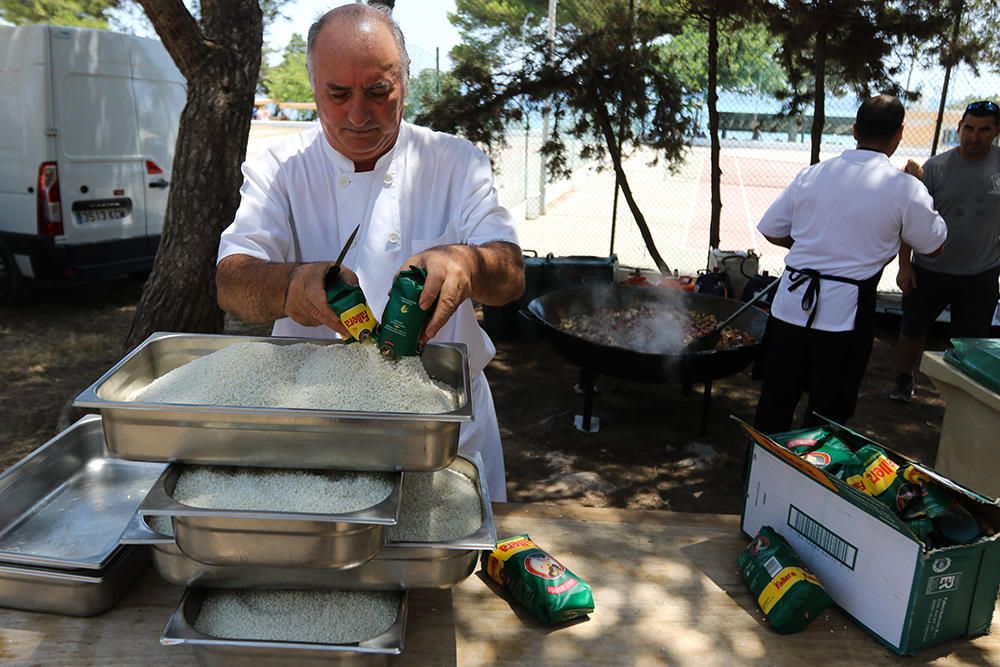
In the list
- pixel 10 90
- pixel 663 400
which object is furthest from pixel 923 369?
pixel 10 90

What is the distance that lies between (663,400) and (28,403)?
437 centimetres

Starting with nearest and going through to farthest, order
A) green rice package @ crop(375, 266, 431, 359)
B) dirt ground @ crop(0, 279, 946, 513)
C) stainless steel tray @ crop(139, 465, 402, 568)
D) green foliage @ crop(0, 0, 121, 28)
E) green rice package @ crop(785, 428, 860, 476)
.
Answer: stainless steel tray @ crop(139, 465, 402, 568)
green rice package @ crop(375, 266, 431, 359)
green rice package @ crop(785, 428, 860, 476)
dirt ground @ crop(0, 279, 946, 513)
green foliage @ crop(0, 0, 121, 28)

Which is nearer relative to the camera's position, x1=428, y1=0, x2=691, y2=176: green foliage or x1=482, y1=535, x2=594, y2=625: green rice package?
x1=482, y1=535, x2=594, y2=625: green rice package

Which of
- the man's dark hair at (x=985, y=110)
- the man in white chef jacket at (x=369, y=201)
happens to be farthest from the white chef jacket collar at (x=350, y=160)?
the man's dark hair at (x=985, y=110)

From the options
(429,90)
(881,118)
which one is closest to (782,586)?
(881,118)

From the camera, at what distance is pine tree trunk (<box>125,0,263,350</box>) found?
3.82 metres

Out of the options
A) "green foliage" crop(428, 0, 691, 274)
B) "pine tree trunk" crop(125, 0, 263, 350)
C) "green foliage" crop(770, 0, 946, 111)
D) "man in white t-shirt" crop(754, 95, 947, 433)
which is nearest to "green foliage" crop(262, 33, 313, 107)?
"green foliage" crop(428, 0, 691, 274)

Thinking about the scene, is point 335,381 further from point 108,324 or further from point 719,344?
point 108,324

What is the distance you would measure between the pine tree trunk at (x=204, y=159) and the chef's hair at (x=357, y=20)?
2.54 meters

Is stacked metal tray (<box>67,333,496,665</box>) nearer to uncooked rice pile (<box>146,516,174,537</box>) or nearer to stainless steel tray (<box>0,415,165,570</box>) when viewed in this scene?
uncooked rice pile (<box>146,516,174,537</box>)

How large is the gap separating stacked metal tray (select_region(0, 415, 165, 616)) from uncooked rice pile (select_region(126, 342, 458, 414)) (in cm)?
37

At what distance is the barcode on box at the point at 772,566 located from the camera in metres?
1.45

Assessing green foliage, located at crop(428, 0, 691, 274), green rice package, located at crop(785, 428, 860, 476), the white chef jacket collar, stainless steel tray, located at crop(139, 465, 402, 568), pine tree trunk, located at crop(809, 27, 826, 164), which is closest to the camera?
stainless steel tray, located at crop(139, 465, 402, 568)

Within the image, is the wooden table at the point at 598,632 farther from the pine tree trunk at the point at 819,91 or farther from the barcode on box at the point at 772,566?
the pine tree trunk at the point at 819,91
